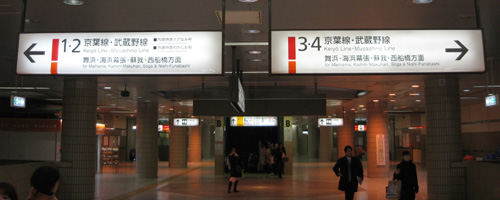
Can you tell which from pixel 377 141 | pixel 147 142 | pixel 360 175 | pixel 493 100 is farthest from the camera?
pixel 147 142

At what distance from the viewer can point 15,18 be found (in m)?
6.95

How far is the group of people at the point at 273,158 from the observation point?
60.0 ft

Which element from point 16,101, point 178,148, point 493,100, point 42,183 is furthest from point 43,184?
point 178,148

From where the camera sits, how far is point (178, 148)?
25.6m

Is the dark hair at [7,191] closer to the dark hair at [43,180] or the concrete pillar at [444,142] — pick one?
the dark hair at [43,180]

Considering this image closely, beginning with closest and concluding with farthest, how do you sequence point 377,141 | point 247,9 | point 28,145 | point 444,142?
point 247,9
point 444,142
point 377,141
point 28,145

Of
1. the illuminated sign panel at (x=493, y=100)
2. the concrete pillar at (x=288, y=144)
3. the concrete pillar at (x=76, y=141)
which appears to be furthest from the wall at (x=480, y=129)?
the concrete pillar at (x=76, y=141)

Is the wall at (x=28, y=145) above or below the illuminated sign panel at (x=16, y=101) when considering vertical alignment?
below

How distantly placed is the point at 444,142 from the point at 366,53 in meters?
5.64

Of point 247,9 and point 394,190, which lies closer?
point 247,9

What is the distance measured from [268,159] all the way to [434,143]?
350 inches

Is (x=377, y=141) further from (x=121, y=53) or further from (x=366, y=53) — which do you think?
(x=121, y=53)

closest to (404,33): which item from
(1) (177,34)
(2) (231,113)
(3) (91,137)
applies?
(1) (177,34)

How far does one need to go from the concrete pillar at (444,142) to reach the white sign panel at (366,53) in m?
4.88
